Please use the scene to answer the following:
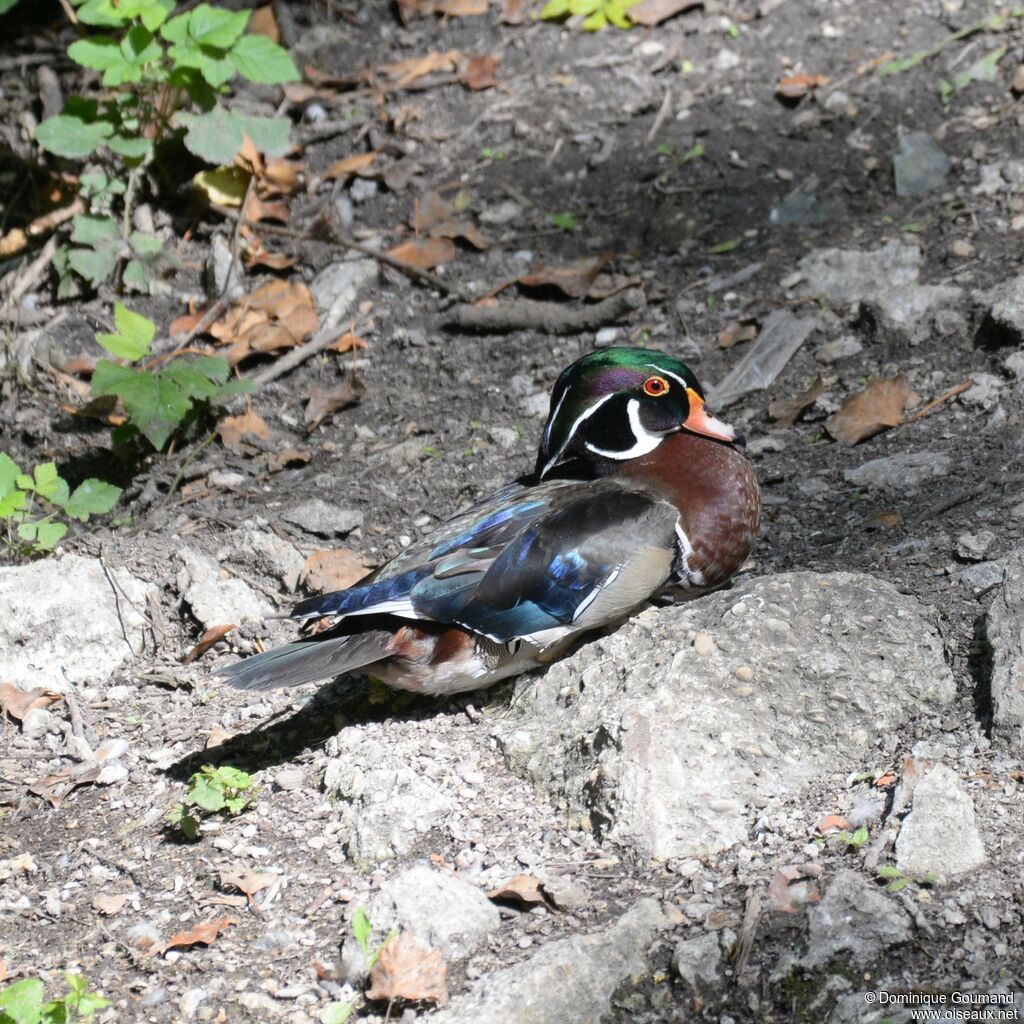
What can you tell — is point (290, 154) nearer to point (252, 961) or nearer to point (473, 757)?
point (473, 757)

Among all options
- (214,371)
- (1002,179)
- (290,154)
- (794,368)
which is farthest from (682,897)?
(290,154)

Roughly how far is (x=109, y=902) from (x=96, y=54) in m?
3.58

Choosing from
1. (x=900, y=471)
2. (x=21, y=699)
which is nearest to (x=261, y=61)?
(x=21, y=699)

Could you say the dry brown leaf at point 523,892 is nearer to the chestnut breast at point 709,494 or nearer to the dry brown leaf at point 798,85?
the chestnut breast at point 709,494

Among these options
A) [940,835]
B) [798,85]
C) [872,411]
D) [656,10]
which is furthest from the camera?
[656,10]

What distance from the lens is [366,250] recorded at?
18.0 ft

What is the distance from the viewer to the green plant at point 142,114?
5.06 m

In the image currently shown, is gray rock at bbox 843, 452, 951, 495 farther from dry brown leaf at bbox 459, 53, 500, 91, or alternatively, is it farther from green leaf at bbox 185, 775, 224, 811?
dry brown leaf at bbox 459, 53, 500, 91

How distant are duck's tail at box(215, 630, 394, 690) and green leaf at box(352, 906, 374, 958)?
0.73 m

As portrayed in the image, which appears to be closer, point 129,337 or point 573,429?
point 573,429

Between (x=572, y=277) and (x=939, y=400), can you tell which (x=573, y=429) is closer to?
(x=939, y=400)

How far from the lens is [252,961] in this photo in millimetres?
2648

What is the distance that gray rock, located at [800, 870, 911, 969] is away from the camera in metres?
2.34

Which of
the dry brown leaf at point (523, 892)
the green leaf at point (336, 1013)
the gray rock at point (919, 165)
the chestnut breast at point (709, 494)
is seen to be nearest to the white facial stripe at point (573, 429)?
the chestnut breast at point (709, 494)
